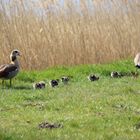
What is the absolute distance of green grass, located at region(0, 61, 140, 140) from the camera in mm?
7070

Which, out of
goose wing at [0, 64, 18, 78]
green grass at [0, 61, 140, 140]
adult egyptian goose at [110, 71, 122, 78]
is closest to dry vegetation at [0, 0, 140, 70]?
green grass at [0, 61, 140, 140]

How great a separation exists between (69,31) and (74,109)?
610cm

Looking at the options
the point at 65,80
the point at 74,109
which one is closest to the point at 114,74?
the point at 65,80

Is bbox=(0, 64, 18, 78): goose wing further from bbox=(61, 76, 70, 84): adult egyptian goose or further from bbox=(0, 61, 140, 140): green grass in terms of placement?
bbox=(61, 76, 70, 84): adult egyptian goose

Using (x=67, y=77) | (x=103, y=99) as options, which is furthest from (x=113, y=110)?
(x=67, y=77)

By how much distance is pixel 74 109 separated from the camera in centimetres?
859

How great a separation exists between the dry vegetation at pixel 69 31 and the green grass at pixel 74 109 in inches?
60.8

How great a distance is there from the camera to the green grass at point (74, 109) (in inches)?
278

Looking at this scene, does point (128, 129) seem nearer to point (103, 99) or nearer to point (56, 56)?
point (103, 99)

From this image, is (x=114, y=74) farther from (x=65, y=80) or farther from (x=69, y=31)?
(x=69, y=31)

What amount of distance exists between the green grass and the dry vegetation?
1543 millimetres

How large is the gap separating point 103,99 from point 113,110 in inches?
34.7

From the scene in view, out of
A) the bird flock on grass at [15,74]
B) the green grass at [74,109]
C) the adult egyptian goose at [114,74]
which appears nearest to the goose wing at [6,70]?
the bird flock on grass at [15,74]

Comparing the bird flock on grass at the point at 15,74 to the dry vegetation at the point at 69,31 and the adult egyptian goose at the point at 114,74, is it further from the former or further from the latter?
the dry vegetation at the point at 69,31
